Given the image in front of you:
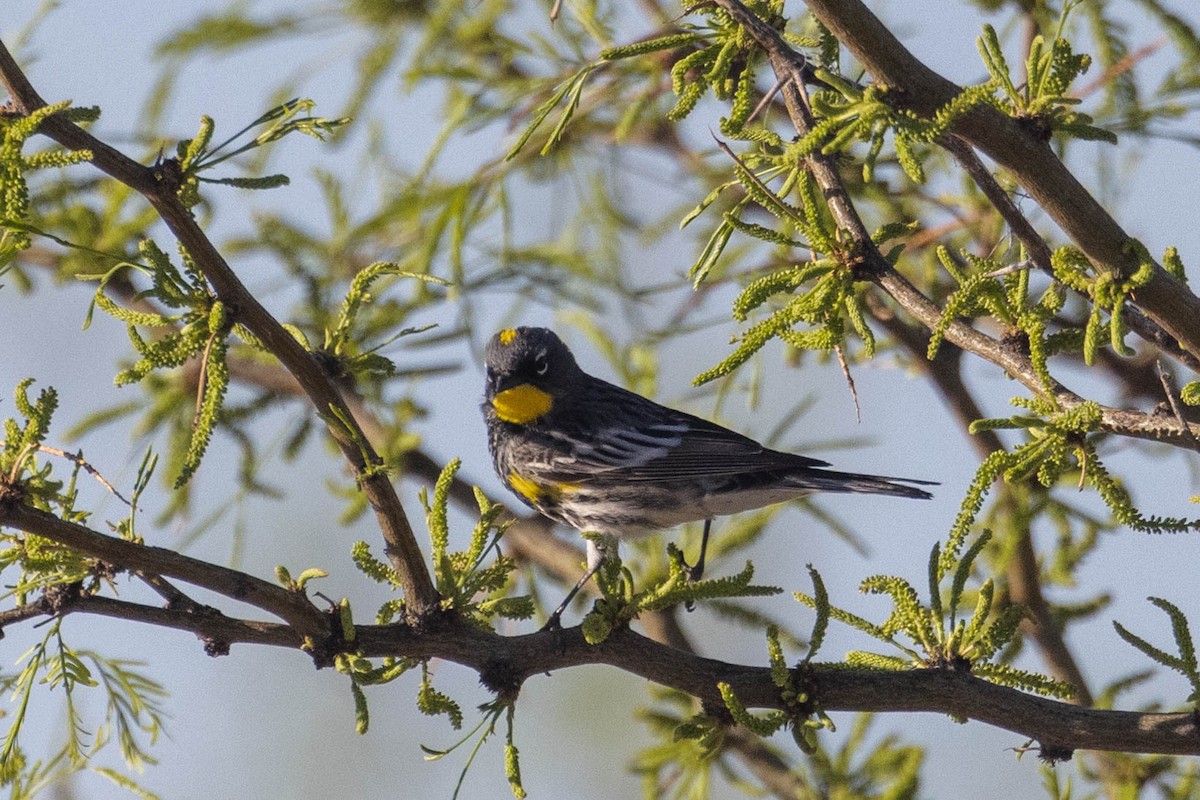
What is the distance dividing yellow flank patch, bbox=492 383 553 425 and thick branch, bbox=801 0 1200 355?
3.10 meters

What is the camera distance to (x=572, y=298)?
555 centimetres

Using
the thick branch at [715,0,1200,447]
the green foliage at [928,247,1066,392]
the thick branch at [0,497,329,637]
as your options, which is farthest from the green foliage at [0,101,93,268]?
the green foliage at [928,247,1066,392]

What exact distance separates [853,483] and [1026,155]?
2.00 meters

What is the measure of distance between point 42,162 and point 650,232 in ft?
12.4

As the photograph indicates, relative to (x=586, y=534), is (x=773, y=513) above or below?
above

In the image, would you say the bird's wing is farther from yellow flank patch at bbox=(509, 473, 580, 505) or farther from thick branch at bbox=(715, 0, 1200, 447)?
thick branch at bbox=(715, 0, 1200, 447)

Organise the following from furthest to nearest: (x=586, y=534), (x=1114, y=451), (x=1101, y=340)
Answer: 1. (x=1114, y=451)
2. (x=586, y=534)
3. (x=1101, y=340)

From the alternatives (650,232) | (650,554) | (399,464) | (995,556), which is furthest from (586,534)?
(650,232)

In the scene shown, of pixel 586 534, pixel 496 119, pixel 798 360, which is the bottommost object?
pixel 586 534

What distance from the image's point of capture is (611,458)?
17.5 ft

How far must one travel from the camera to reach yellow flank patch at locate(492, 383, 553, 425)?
18.6 feet

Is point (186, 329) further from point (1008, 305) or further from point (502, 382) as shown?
point (502, 382)

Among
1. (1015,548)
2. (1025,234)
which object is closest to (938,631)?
(1025,234)

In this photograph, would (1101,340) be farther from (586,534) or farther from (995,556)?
(995,556)
